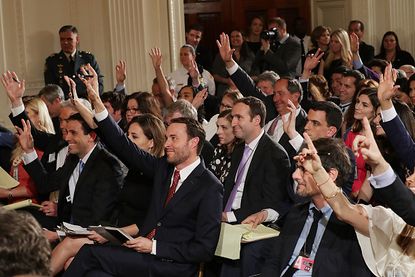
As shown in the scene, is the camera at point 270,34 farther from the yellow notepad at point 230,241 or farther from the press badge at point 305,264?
the press badge at point 305,264

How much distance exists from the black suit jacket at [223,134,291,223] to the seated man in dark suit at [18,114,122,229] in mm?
725

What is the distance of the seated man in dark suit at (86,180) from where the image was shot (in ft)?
19.1

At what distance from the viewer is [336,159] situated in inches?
179

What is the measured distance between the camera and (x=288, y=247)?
4703mm

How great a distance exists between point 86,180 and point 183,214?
97 centimetres

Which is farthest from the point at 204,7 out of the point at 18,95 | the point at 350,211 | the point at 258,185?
Answer: the point at 350,211

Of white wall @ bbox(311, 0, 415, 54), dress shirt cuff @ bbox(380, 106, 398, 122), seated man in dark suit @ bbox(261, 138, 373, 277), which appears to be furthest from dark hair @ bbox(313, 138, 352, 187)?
white wall @ bbox(311, 0, 415, 54)

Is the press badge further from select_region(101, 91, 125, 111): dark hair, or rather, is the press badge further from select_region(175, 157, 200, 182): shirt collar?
select_region(101, 91, 125, 111): dark hair

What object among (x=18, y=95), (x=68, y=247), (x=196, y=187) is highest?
(x=18, y=95)

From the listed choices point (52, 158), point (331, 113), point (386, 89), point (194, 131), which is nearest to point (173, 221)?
point (194, 131)

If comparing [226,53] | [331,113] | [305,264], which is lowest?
[305,264]

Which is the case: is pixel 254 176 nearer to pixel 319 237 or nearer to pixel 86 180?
pixel 86 180

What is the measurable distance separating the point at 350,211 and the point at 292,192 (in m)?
1.61

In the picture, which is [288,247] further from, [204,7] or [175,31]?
[204,7]
